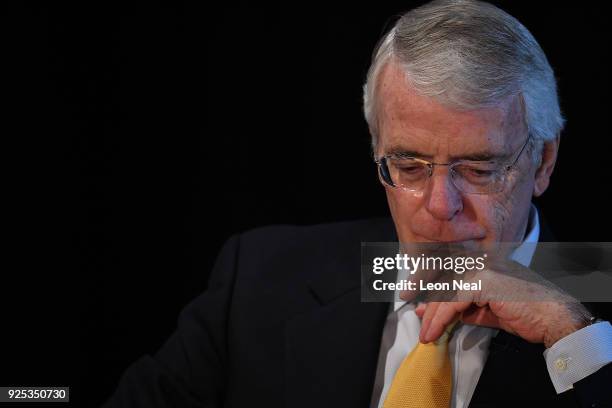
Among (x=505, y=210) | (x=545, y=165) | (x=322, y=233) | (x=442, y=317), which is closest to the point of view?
(x=442, y=317)

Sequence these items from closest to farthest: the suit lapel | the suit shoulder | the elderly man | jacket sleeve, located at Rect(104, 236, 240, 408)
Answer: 1. the elderly man
2. the suit lapel
3. jacket sleeve, located at Rect(104, 236, 240, 408)
4. the suit shoulder

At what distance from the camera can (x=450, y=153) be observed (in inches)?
81.4

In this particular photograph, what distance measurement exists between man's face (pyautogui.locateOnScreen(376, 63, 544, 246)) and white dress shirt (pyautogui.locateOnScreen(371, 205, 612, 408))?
212mm

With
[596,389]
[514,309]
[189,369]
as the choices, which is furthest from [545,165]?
[189,369]

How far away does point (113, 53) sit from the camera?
2.75 meters

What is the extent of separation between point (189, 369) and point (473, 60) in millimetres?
1153

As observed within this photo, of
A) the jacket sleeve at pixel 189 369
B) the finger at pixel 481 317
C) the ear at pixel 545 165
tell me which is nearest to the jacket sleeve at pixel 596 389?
the finger at pixel 481 317

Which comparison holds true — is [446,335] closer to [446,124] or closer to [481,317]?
[481,317]

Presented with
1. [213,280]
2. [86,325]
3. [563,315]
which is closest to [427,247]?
[563,315]

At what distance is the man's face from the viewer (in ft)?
6.73

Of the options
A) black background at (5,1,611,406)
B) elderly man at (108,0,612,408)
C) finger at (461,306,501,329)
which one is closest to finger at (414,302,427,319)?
elderly man at (108,0,612,408)

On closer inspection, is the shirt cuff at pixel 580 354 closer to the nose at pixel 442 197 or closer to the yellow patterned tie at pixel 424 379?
the yellow patterned tie at pixel 424 379

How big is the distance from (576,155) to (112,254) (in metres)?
1.54

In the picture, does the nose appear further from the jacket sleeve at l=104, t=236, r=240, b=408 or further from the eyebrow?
the jacket sleeve at l=104, t=236, r=240, b=408
